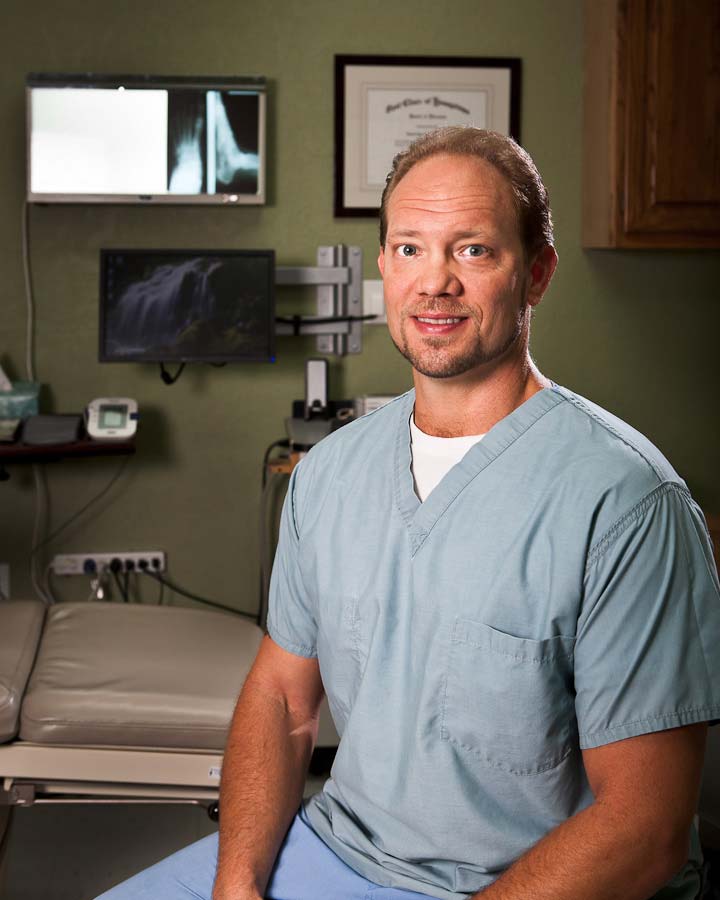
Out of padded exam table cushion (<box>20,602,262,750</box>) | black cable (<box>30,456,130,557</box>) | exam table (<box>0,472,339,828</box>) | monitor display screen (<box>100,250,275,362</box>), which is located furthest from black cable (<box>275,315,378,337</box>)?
exam table (<box>0,472,339,828</box>)

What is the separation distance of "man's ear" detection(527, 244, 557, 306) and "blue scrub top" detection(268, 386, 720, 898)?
0.15 metres

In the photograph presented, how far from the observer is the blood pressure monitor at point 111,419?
301cm

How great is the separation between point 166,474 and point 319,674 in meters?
1.91

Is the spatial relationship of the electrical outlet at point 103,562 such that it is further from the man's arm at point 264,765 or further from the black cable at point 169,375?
the man's arm at point 264,765

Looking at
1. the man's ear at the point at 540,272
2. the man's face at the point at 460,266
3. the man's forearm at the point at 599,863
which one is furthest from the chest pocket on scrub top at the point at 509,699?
the man's ear at the point at 540,272

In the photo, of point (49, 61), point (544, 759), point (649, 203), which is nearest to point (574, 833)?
point (544, 759)

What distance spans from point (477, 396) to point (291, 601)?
1.30ft

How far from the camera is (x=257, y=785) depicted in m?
1.36

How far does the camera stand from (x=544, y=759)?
3.88 ft

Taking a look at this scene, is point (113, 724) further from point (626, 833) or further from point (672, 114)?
point (672, 114)

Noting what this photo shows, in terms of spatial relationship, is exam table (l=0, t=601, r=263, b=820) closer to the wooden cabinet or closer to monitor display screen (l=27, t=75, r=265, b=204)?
monitor display screen (l=27, t=75, r=265, b=204)

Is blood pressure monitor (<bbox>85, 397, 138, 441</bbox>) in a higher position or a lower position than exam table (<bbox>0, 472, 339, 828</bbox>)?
higher

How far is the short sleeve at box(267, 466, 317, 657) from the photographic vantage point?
4.76 ft

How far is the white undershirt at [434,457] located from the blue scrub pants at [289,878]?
0.46m
